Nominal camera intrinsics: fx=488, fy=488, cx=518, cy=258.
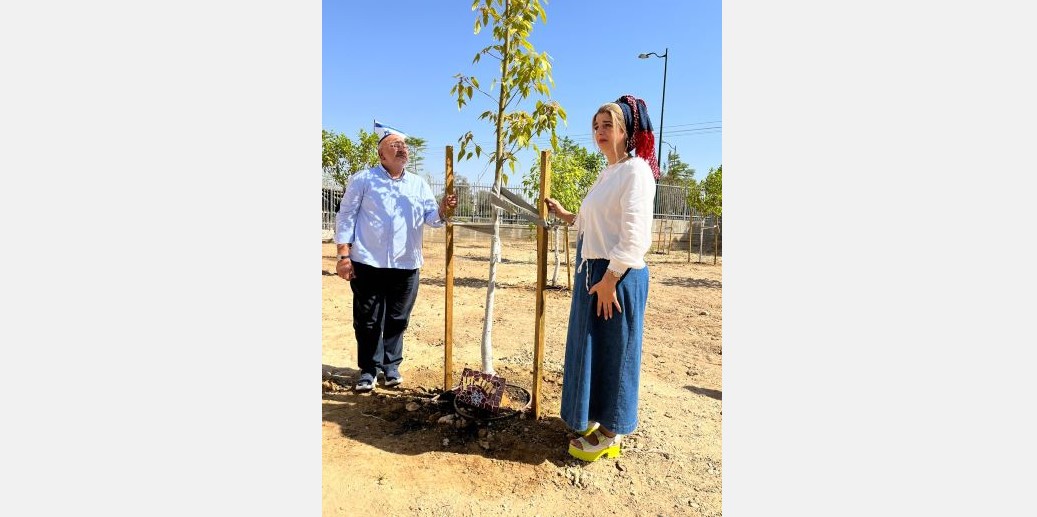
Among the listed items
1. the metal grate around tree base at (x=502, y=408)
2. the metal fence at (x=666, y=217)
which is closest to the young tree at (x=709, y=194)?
the metal fence at (x=666, y=217)

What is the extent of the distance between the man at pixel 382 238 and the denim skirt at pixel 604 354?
1.05m

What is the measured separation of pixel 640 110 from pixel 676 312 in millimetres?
5251

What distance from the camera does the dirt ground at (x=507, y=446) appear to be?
7.47ft

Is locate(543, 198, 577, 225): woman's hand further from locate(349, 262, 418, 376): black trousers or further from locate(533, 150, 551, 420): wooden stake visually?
locate(349, 262, 418, 376): black trousers

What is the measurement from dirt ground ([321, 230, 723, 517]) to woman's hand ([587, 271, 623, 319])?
0.87 m

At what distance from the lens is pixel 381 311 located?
11.3ft

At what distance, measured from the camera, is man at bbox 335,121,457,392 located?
10.4ft

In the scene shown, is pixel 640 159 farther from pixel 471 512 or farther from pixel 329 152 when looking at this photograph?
pixel 329 152

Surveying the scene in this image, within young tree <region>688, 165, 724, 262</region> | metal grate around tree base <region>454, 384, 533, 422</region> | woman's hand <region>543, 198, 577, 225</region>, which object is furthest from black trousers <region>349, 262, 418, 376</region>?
young tree <region>688, 165, 724, 262</region>

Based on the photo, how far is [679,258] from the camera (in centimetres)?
1589

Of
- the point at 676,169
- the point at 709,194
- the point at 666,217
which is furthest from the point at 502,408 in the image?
the point at 676,169

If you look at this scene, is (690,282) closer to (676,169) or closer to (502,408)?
(502,408)

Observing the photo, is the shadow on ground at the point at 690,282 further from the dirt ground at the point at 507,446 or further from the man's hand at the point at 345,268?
the man's hand at the point at 345,268

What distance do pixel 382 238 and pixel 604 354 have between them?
1640 mm
